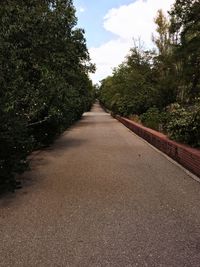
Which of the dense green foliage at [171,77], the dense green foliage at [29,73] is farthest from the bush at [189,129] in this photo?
the dense green foliage at [29,73]

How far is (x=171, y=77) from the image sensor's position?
26.8 meters

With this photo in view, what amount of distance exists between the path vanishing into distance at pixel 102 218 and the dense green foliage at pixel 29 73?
3.40 feet

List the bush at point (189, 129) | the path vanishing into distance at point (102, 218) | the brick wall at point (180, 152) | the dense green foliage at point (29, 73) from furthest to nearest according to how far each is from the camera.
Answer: the bush at point (189, 129), the brick wall at point (180, 152), the dense green foliage at point (29, 73), the path vanishing into distance at point (102, 218)

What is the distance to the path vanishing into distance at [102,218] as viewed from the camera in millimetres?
4727

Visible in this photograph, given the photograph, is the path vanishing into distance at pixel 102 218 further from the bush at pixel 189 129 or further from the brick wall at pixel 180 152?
the bush at pixel 189 129

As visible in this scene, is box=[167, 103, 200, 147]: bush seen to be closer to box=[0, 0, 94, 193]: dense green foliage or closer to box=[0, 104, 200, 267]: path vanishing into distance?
box=[0, 104, 200, 267]: path vanishing into distance

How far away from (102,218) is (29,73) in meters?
8.36

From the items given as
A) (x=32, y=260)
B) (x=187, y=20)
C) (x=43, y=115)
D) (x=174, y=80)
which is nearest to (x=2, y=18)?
(x=43, y=115)

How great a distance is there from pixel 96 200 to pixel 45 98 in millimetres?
6542

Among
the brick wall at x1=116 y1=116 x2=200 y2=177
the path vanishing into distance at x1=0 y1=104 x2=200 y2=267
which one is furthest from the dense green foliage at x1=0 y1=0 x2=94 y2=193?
the brick wall at x1=116 y1=116 x2=200 y2=177

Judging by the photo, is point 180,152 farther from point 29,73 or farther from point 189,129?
point 29,73

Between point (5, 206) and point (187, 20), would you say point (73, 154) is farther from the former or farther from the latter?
point (187, 20)

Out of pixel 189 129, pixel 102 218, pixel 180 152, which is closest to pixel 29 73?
pixel 189 129

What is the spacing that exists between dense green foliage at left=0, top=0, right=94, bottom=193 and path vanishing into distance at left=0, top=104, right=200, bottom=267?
104cm
